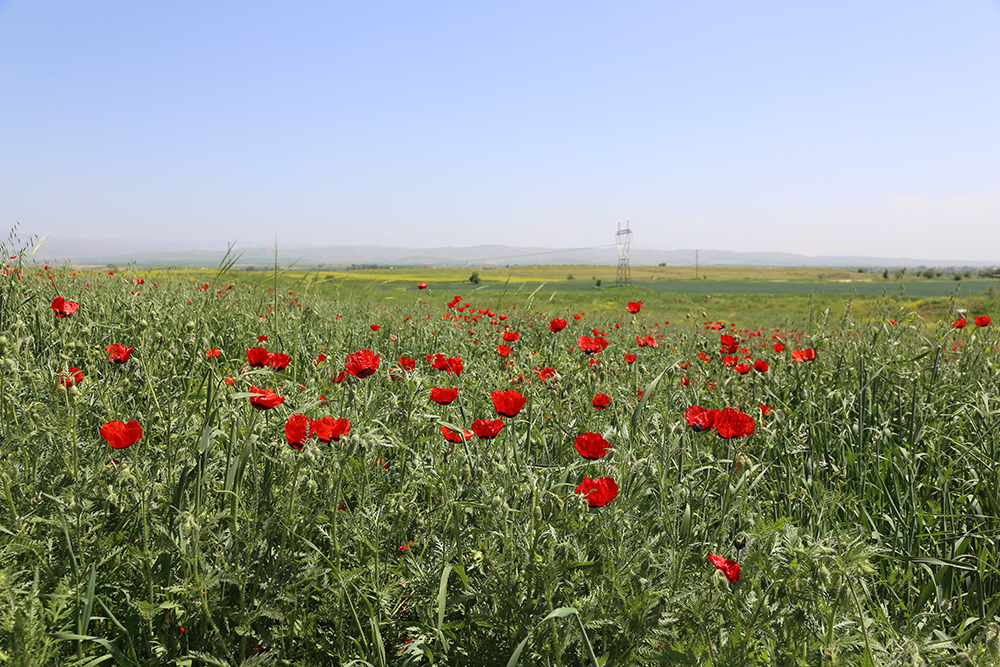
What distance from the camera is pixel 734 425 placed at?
1.71 m

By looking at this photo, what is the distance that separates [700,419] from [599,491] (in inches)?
26.8

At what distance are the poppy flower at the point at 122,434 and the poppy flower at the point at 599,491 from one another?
131 centimetres

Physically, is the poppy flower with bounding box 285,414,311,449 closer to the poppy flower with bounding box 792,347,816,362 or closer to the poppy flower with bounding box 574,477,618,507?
the poppy flower with bounding box 574,477,618,507

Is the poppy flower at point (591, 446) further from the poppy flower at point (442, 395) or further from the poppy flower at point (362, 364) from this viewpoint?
the poppy flower at point (362, 364)

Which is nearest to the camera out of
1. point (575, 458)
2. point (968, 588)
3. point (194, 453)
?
point (194, 453)

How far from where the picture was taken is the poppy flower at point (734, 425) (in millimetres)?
1687

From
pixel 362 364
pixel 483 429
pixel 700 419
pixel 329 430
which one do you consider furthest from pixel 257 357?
pixel 700 419

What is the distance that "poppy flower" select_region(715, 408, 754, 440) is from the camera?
1687 mm

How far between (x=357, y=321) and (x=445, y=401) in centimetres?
384

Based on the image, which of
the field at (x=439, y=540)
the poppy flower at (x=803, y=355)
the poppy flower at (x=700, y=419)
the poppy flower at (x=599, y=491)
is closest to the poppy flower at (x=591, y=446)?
the field at (x=439, y=540)

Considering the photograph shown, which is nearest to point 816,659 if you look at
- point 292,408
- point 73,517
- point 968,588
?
point 968,588

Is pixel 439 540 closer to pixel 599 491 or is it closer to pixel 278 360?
pixel 599 491

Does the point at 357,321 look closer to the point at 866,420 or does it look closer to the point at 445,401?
the point at 445,401

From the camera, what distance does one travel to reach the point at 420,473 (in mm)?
1970
